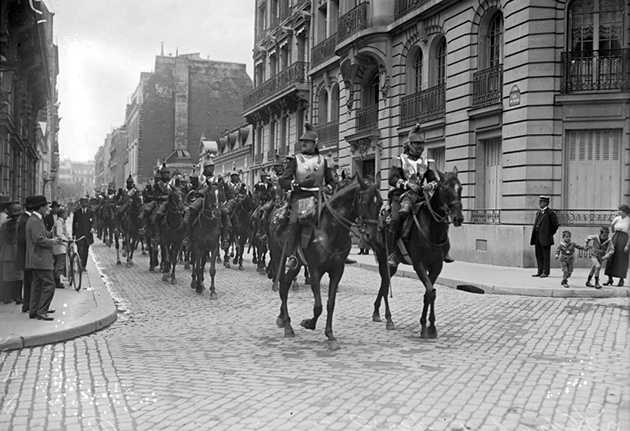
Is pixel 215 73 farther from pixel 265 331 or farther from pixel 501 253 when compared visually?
pixel 265 331

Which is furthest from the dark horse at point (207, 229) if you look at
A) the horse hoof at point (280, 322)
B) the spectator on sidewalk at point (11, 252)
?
the horse hoof at point (280, 322)

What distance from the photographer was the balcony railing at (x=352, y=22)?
26797 millimetres

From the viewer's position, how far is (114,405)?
561 cm

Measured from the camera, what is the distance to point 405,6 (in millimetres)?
25047

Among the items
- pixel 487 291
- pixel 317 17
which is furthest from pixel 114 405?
pixel 317 17

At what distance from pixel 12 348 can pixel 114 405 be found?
3164 millimetres

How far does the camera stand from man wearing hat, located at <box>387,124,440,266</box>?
9.27 metres

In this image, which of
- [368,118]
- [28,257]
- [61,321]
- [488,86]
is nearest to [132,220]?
[28,257]

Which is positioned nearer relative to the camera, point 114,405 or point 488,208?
point 114,405

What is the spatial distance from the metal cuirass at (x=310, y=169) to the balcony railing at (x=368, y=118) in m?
18.5

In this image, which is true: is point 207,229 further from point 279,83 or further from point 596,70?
point 279,83

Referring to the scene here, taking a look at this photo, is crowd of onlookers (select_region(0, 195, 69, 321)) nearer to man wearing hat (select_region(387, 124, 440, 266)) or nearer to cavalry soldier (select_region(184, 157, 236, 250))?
cavalry soldier (select_region(184, 157, 236, 250))

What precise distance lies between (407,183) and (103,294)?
6.47m

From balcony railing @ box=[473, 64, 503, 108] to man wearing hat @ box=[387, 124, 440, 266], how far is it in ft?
34.6
